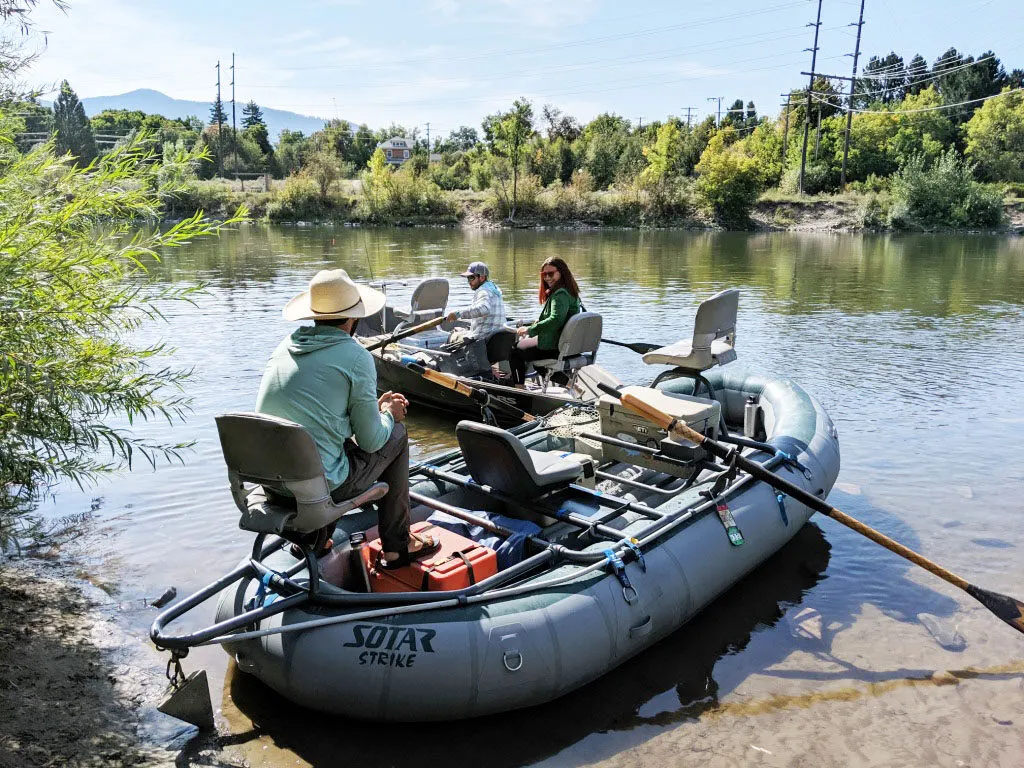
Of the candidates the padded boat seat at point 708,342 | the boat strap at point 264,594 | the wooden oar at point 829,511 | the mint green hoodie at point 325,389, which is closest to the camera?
the mint green hoodie at point 325,389

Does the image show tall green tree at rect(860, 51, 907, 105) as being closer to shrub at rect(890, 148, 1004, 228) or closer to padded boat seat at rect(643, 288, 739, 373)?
shrub at rect(890, 148, 1004, 228)

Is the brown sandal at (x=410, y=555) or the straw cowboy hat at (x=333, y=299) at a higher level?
the straw cowboy hat at (x=333, y=299)

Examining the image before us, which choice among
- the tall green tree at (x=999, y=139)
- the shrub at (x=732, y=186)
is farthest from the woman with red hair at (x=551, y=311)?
the tall green tree at (x=999, y=139)

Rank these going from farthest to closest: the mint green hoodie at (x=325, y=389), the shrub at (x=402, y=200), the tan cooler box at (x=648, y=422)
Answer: the shrub at (x=402, y=200) → the tan cooler box at (x=648, y=422) → the mint green hoodie at (x=325, y=389)

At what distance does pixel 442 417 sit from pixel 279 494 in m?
6.10

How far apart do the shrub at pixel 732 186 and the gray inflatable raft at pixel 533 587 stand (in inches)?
1726

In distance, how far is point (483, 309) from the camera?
9.65 meters

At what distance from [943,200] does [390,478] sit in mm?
48028

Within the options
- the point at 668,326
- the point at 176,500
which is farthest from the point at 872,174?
the point at 176,500

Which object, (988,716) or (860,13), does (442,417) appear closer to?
(988,716)

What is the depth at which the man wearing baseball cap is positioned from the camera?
9.65 metres

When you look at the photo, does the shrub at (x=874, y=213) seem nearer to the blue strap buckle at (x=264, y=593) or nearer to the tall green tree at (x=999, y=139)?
the tall green tree at (x=999, y=139)

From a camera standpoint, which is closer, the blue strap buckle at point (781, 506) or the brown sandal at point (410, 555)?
the brown sandal at point (410, 555)

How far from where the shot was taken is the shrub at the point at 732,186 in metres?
47.5
